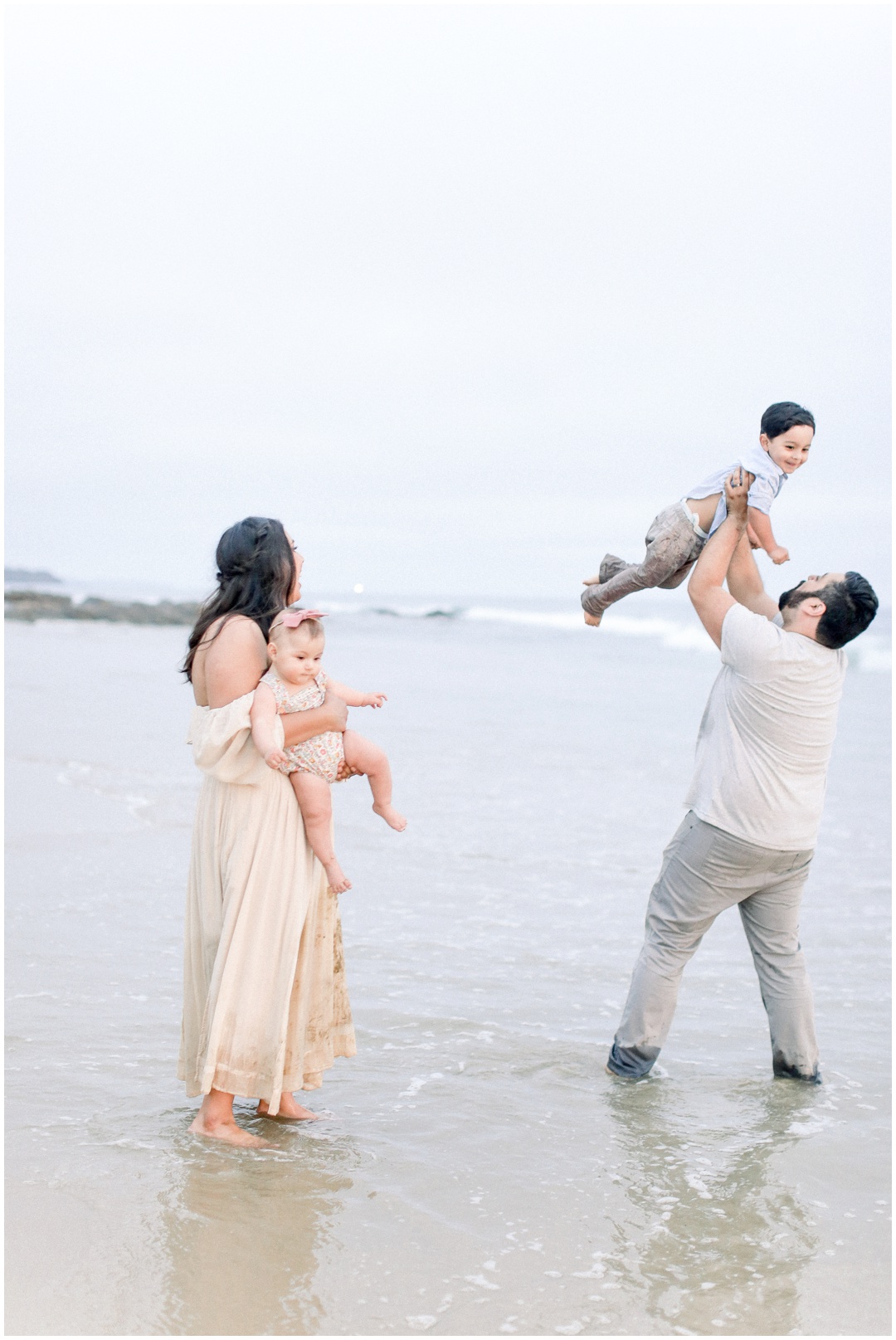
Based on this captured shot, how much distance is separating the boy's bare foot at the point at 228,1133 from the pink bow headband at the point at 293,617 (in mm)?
1637

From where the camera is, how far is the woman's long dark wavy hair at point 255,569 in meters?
4.01

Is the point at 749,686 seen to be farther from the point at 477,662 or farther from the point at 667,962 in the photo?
the point at 477,662

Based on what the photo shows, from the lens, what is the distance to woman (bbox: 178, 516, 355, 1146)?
3.95 meters

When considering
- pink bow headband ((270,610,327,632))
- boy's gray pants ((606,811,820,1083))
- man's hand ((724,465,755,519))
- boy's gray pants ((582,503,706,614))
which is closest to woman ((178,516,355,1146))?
pink bow headband ((270,610,327,632))

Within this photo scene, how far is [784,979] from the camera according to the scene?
478 centimetres

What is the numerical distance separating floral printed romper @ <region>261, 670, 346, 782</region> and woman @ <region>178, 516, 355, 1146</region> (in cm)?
4

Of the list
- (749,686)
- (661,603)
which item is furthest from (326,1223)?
(661,603)

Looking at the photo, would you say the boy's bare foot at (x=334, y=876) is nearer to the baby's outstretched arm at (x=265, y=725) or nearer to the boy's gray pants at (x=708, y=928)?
the baby's outstretched arm at (x=265, y=725)

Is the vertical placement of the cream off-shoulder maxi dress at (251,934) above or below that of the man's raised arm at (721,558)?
below

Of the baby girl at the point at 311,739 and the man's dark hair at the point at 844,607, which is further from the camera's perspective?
the man's dark hair at the point at 844,607

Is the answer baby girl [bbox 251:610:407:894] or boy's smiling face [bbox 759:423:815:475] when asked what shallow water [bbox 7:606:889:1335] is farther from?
boy's smiling face [bbox 759:423:815:475]

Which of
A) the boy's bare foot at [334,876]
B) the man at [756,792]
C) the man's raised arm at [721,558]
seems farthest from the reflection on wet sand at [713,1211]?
the man's raised arm at [721,558]

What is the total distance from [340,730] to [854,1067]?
2.65 metres

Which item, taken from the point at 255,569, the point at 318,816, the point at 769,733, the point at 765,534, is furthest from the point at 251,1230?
the point at 765,534
